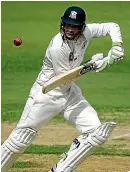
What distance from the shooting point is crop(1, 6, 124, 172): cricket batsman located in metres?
7.98

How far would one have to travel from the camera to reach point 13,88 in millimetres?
14758

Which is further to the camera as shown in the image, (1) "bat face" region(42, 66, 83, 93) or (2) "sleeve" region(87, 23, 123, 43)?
(2) "sleeve" region(87, 23, 123, 43)

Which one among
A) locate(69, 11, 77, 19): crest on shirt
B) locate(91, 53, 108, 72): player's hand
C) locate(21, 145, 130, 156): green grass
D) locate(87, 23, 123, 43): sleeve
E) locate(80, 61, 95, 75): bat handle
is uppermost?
locate(69, 11, 77, 19): crest on shirt

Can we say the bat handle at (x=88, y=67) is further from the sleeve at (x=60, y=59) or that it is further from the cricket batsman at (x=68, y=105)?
the sleeve at (x=60, y=59)

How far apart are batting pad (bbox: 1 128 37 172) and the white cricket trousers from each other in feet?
0.20

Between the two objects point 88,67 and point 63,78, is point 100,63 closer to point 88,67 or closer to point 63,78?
point 88,67

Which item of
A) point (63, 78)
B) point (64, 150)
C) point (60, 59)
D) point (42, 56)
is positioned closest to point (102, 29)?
point (60, 59)

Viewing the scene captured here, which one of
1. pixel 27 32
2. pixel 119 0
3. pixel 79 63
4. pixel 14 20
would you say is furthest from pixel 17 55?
pixel 79 63

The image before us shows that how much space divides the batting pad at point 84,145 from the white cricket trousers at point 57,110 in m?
0.12

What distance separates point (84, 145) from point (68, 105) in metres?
0.49

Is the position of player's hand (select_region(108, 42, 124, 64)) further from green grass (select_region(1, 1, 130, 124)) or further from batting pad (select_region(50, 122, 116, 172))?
green grass (select_region(1, 1, 130, 124))

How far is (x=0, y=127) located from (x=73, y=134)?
3.29ft

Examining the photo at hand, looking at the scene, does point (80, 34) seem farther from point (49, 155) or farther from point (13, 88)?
point (13, 88)

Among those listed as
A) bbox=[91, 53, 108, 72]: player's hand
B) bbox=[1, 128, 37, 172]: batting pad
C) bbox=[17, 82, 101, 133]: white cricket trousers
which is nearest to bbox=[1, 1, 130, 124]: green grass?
bbox=[17, 82, 101, 133]: white cricket trousers
